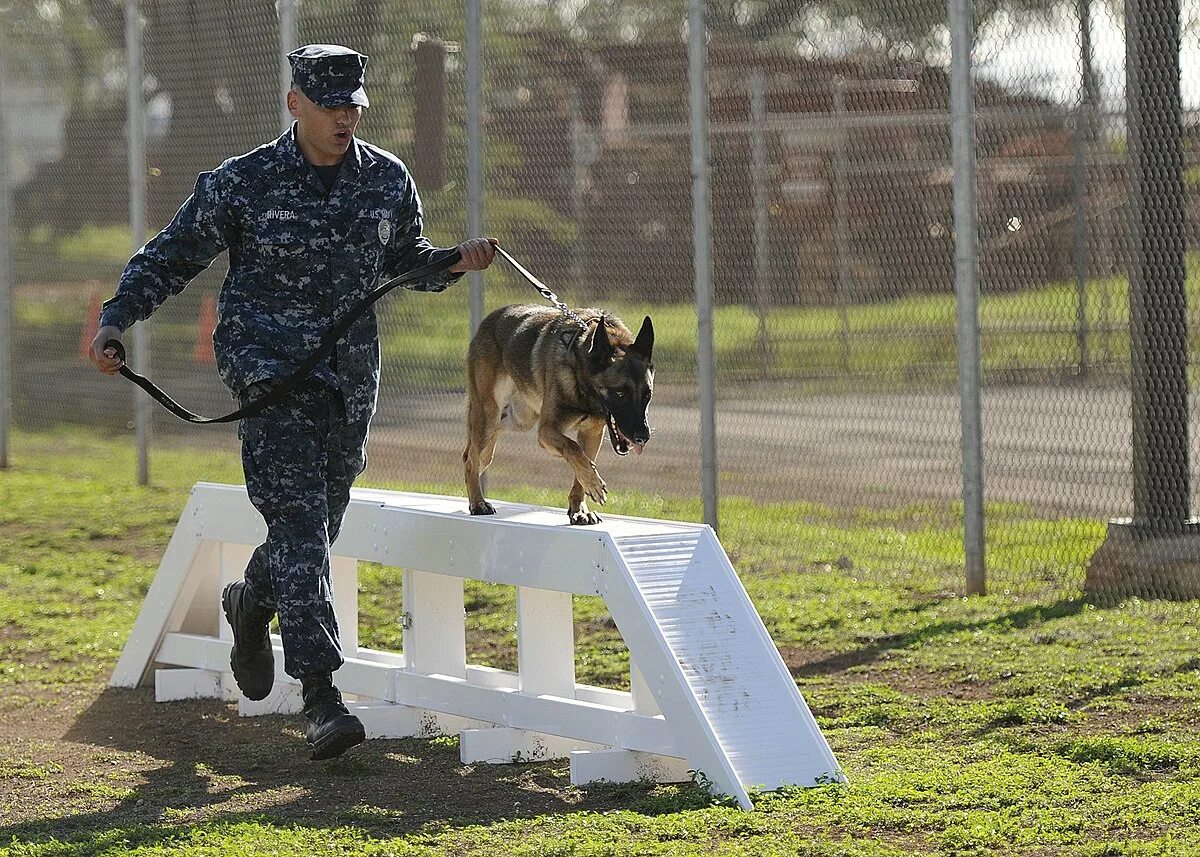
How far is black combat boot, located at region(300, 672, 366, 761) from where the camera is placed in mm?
4816

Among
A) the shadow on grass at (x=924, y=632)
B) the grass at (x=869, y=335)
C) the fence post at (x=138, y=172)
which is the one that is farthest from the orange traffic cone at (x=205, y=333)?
the shadow on grass at (x=924, y=632)

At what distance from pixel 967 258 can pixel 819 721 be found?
2.63 meters

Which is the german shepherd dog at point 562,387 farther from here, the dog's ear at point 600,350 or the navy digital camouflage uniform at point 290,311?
the navy digital camouflage uniform at point 290,311

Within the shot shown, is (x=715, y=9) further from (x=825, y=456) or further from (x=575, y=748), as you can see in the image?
(x=575, y=748)

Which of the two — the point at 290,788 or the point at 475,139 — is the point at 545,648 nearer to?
the point at 290,788

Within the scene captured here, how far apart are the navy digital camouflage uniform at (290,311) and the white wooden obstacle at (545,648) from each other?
66 cm

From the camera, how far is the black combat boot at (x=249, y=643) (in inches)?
207

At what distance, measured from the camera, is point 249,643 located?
5316 mm

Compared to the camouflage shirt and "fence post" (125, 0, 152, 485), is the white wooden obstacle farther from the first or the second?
"fence post" (125, 0, 152, 485)

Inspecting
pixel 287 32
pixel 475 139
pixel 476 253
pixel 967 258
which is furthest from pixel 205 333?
pixel 476 253

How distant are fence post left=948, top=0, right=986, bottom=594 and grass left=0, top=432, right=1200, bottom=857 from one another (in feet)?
1.87

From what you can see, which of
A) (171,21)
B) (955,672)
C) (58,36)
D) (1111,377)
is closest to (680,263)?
(1111,377)

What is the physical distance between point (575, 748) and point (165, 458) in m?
7.70

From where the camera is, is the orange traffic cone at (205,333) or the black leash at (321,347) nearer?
the black leash at (321,347)
